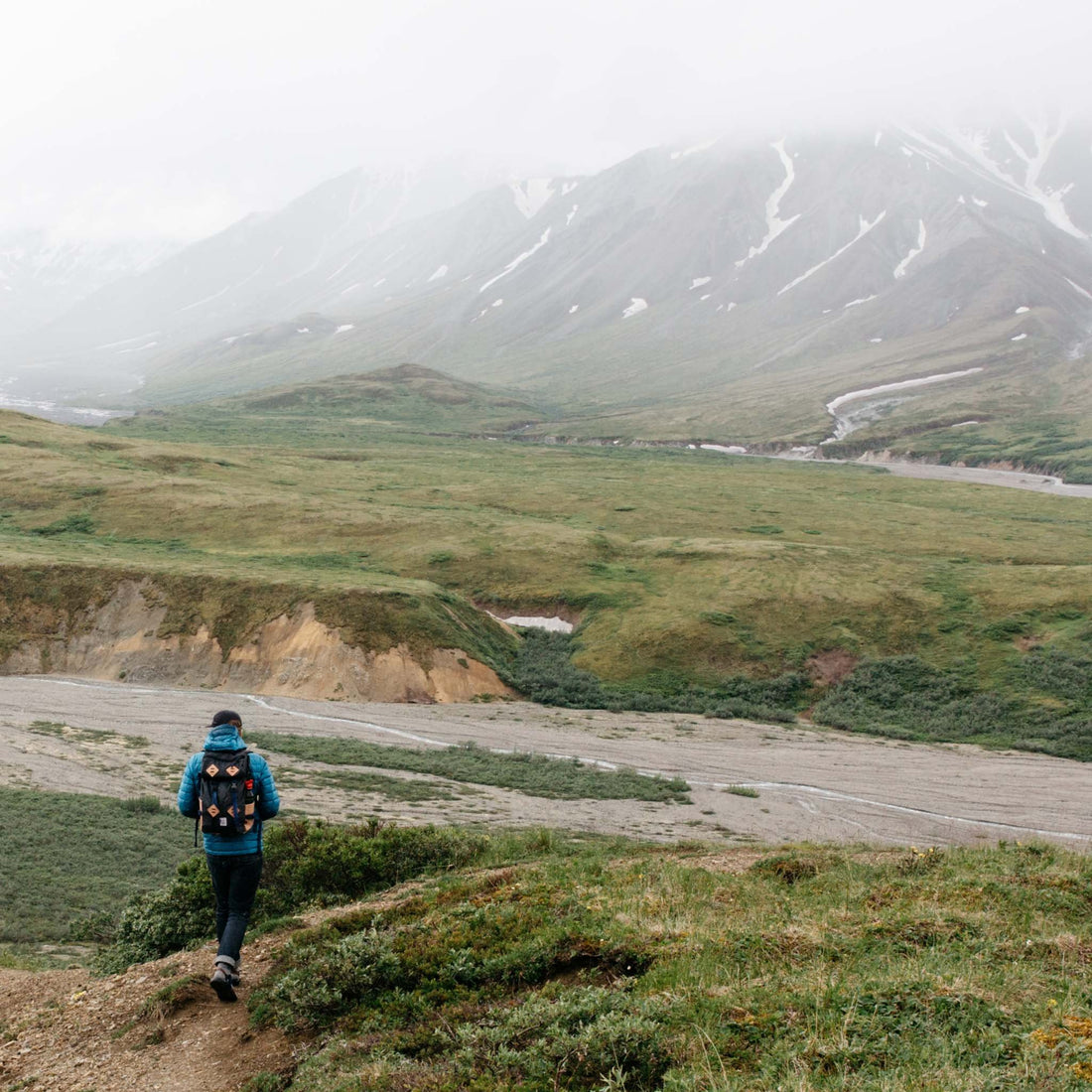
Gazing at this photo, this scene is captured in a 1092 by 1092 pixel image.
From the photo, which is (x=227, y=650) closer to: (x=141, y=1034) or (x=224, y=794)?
(x=224, y=794)

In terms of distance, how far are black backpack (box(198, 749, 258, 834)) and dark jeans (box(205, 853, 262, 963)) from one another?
1.50 ft

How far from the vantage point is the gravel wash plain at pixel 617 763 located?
32.0 meters

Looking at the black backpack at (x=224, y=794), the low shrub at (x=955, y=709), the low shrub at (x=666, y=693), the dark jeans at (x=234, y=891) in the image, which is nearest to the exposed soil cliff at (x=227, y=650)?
the low shrub at (x=666, y=693)

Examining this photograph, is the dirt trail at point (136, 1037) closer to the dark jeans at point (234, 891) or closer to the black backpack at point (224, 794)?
the dark jeans at point (234, 891)

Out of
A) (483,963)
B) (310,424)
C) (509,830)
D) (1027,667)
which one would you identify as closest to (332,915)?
(483,963)

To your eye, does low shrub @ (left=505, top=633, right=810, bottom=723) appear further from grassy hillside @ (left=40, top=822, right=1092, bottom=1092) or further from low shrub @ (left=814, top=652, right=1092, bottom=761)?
grassy hillside @ (left=40, top=822, right=1092, bottom=1092)

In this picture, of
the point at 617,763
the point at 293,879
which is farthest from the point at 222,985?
the point at 617,763

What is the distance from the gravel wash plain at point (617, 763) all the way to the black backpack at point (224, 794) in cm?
1823

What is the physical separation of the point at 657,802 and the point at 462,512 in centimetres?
5955

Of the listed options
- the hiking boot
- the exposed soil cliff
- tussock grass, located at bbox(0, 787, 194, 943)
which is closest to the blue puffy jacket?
the hiking boot

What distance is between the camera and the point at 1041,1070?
25.0 ft

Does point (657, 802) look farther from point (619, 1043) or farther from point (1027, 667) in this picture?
point (1027, 667)

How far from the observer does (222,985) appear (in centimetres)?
1119

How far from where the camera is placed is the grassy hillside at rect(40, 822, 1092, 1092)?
27.5 ft
